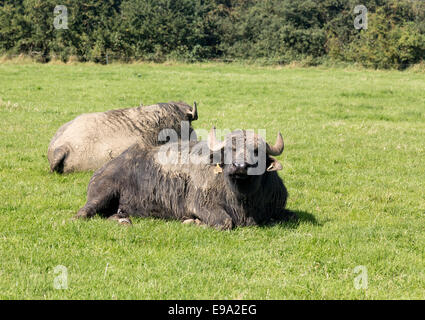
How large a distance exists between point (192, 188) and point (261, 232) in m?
1.31

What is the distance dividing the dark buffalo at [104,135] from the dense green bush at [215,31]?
96.8ft

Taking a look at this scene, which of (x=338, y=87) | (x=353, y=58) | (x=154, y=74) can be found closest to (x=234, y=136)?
(x=338, y=87)

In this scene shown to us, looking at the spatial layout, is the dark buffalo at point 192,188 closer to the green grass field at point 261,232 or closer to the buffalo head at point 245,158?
the buffalo head at point 245,158

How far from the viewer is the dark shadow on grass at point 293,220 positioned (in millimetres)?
7816

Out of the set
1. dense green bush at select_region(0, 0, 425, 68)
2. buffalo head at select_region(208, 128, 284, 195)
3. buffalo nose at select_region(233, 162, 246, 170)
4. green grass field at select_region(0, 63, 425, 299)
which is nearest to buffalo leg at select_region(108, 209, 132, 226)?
green grass field at select_region(0, 63, 425, 299)

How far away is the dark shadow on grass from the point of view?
Answer: 7.82 m

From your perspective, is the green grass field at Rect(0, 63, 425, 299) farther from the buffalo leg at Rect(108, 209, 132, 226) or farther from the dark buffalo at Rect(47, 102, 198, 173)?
the dark buffalo at Rect(47, 102, 198, 173)

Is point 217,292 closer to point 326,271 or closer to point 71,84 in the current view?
point 326,271

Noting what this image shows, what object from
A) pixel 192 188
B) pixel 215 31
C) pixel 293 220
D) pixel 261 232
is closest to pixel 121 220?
pixel 192 188

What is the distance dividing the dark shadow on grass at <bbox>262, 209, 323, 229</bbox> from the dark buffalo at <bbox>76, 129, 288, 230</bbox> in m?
0.07

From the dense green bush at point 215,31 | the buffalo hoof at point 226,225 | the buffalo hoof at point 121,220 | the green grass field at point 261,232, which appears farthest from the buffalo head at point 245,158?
the dense green bush at point 215,31

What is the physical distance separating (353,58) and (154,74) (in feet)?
73.1

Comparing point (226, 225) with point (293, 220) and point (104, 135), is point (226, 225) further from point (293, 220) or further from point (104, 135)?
point (104, 135)
